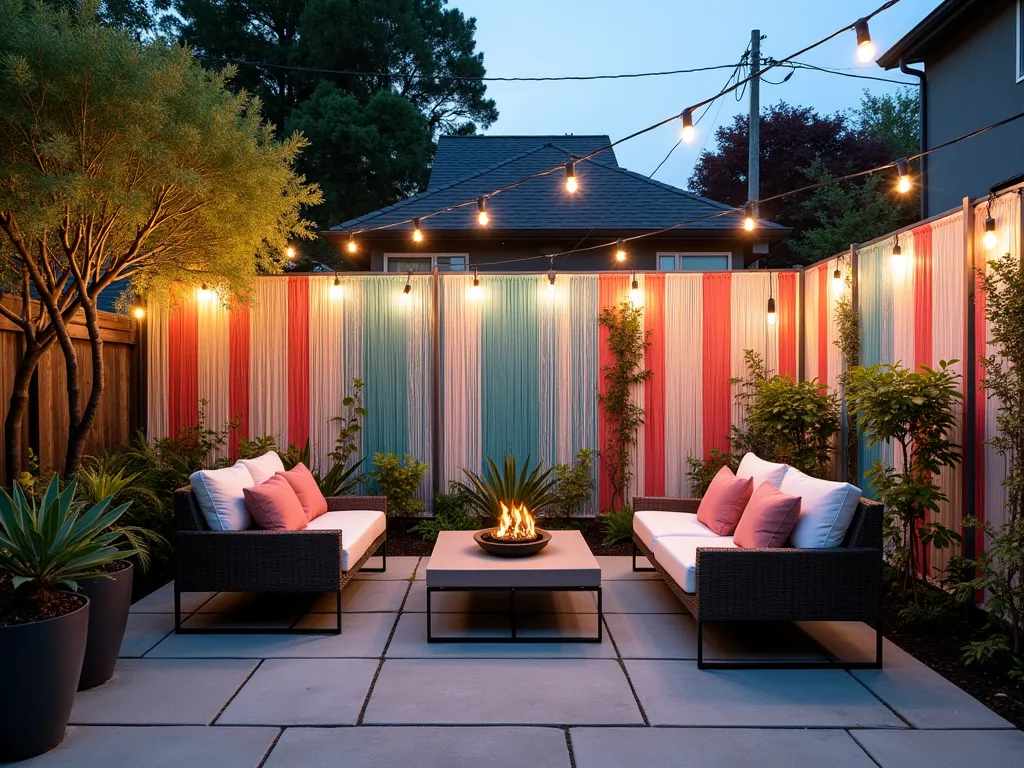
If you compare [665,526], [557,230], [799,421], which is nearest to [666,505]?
[665,526]

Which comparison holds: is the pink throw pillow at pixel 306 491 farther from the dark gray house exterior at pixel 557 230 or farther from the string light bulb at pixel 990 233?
the dark gray house exterior at pixel 557 230

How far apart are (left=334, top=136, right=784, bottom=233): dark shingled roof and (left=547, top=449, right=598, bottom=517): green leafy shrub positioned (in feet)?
12.2

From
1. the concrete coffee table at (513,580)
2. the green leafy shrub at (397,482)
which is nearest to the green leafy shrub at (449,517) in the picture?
the green leafy shrub at (397,482)

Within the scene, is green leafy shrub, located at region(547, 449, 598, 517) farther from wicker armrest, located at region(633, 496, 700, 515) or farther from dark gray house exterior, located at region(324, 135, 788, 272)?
dark gray house exterior, located at region(324, 135, 788, 272)

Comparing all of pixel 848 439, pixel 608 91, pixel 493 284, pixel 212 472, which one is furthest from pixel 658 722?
pixel 608 91

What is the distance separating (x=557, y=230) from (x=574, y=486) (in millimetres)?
3928

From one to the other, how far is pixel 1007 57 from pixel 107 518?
28.2 ft

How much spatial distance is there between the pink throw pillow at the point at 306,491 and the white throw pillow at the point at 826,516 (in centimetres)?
299

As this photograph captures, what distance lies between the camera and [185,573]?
3863mm

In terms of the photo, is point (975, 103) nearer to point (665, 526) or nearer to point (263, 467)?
point (665, 526)

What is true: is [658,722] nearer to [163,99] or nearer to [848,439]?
[848,439]

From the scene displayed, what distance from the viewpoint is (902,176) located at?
11.9ft

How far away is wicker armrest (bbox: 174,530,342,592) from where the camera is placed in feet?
12.6

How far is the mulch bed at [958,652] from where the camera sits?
2.98m
